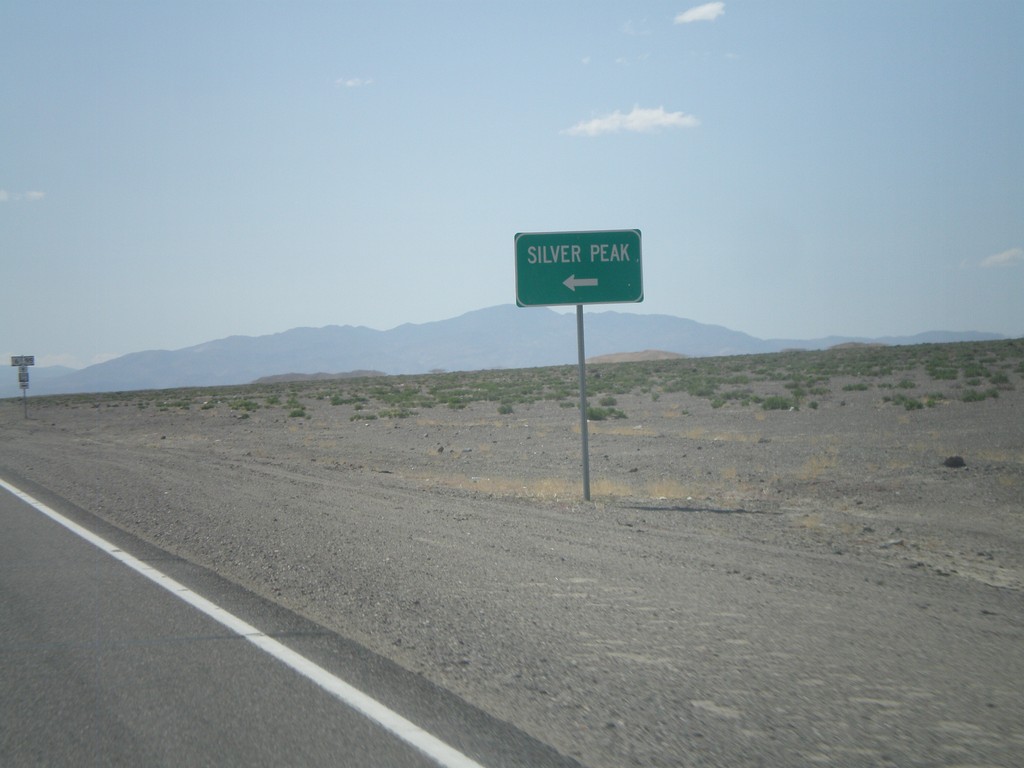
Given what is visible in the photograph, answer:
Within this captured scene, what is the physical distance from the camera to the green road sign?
586 inches

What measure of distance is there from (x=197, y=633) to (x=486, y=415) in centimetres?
3398

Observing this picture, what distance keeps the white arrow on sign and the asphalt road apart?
27.3 feet

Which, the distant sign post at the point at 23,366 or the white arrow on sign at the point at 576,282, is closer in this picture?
the white arrow on sign at the point at 576,282

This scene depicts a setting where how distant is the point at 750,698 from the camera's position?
17.1ft

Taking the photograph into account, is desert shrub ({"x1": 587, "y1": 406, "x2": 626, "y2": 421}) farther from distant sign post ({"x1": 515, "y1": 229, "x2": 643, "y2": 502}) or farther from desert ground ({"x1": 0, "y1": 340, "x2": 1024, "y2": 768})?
distant sign post ({"x1": 515, "y1": 229, "x2": 643, "y2": 502})

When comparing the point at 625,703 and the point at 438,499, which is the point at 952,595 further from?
the point at 438,499

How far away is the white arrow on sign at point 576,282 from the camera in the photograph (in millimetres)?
14906

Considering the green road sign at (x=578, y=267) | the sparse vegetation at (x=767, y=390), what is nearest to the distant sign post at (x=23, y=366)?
the sparse vegetation at (x=767, y=390)

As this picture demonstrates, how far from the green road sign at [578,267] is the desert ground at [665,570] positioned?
3.41m

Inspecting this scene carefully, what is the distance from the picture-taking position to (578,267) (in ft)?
49.2

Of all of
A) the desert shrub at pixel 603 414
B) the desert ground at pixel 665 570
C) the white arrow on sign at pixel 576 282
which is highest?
the white arrow on sign at pixel 576 282

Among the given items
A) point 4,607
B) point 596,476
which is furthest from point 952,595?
point 596,476

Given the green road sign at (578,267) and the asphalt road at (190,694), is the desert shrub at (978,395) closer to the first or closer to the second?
the green road sign at (578,267)

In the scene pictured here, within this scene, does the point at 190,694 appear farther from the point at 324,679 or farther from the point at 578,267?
the point at 578,267
